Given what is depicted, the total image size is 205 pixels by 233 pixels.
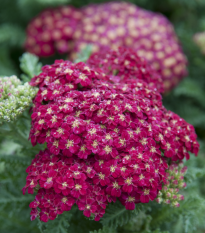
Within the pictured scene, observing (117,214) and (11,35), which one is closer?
(117,214)

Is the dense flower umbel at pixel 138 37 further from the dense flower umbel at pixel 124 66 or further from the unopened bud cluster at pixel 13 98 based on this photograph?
the unopened bud cluster at pixel 13 98

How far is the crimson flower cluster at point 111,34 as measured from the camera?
2484 mm

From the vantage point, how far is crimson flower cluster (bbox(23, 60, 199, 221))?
1.07 meters

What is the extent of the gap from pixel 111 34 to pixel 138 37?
277mm

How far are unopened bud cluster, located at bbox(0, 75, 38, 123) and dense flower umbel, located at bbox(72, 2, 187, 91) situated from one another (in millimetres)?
1227

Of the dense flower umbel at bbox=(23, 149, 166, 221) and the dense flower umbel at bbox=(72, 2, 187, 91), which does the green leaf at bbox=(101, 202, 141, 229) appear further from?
the dense flower umbel at bbox=(72, 2, 187, 91)

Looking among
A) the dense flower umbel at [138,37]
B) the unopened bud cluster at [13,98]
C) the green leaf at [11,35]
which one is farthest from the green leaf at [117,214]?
the green leaf at [11,35]

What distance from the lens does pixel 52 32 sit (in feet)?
8.93

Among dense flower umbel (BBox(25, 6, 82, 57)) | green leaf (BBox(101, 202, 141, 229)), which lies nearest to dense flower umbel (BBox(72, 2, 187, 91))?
dense flower umbel (BBox(25, 6, 82, 57))

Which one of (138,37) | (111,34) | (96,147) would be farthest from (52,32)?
(96,147)

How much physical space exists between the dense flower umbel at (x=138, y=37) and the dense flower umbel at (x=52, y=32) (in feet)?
0.42

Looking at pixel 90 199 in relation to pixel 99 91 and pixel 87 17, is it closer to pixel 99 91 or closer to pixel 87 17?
pixel 99 91

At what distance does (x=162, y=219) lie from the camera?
1506mm

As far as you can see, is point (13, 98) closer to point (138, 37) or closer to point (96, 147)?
point (96, 147)
